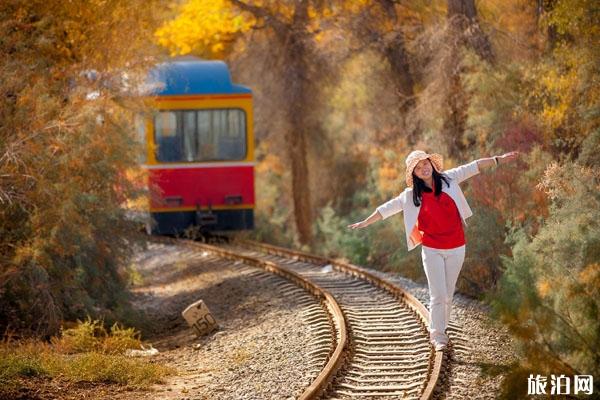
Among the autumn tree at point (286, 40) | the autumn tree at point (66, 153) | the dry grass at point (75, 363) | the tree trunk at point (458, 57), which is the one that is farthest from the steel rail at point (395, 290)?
the autumn tree at point (286, 40)

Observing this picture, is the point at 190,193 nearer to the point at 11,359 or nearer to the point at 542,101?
the point at 542,101

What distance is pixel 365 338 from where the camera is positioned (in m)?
11.6

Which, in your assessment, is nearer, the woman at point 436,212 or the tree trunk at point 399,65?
the woman at point 436,212

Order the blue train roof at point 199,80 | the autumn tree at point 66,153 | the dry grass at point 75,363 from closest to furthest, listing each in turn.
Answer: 1. the dry grass at point 75,363
2. the autumn tree at point 66,153
3. the blue train roof at point 199,80

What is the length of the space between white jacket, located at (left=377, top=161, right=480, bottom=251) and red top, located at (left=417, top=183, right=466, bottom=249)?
0.05 m

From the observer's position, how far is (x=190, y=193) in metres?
23.6

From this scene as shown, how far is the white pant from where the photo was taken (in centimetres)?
998

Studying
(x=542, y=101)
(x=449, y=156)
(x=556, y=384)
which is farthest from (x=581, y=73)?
(x=556, y=384)

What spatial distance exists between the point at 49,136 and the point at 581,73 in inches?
284

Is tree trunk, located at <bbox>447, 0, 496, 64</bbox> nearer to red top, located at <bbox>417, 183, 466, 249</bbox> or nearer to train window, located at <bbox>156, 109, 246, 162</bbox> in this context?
train window, located at <bbox>156, 109, 246, 162</bbox>

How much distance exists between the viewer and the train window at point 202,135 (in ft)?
76.1

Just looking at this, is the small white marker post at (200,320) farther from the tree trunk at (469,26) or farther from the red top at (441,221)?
the tree trunk at (469,26)

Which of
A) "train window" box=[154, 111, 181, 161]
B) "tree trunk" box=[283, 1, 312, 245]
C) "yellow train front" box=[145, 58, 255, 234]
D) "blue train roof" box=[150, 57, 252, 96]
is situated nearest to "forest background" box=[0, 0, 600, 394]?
"tree trunk" box=[283, 1, 312, 245]

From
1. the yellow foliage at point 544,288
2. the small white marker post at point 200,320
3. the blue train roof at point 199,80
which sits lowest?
the small white marker post at point 200,320
